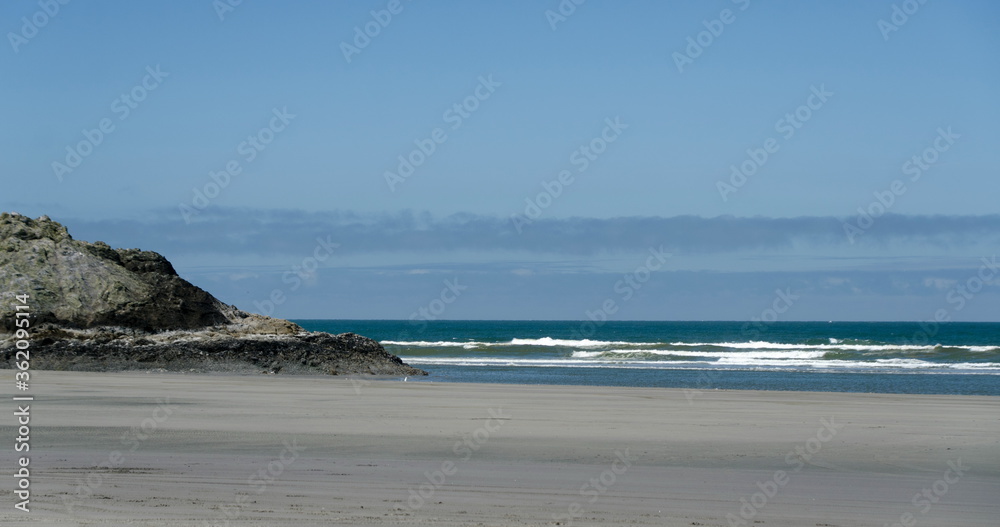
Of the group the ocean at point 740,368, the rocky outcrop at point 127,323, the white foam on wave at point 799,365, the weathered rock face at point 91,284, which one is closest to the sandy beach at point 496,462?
the ocean at point 740,368

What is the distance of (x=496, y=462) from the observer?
10.0 meters

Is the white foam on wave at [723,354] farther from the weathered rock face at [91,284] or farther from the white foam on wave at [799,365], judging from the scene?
the weathered rock face at [91,284]

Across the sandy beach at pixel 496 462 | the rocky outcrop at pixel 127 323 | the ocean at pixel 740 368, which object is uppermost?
the ocean at pixel 740 368

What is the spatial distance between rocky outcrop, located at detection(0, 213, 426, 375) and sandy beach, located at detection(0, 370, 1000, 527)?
8687 millimetres

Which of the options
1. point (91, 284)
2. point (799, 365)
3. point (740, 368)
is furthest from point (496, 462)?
point (799, 365)

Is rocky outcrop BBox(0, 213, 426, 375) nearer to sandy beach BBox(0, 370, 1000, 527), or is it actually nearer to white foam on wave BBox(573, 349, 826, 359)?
sandy beach BBox(0, 370, 1000, 527)

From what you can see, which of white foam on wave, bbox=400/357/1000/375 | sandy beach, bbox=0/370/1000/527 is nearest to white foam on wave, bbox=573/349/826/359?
white foam on wave, bbox=400/357/1000/375

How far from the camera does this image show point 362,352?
28.5 meters

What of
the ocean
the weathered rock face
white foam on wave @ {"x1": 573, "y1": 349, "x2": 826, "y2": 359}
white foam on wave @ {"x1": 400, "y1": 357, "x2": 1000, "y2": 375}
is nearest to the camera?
the ocean

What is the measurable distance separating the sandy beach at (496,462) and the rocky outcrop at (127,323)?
8687 millimetres

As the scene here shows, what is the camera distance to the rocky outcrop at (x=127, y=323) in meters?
26.3

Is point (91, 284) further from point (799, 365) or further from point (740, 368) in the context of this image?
point (799, 365)

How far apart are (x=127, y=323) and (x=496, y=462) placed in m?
21.5

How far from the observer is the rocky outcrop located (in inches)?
1037
